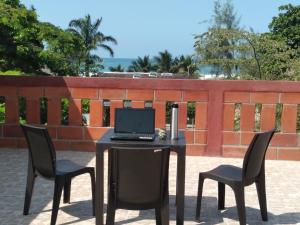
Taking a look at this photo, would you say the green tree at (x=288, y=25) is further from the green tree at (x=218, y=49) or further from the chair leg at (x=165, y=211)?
the chair leg at (x=165, y=211)

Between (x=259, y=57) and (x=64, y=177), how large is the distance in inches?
506

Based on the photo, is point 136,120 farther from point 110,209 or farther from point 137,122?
point 110,209

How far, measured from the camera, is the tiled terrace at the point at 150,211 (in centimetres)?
457

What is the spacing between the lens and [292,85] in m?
7.37

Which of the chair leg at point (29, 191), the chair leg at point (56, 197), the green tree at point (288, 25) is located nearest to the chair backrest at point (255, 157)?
the chair leg at point (56, 197)

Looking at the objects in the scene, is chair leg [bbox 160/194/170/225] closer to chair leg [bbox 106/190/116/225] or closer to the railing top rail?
chair leg [bbox 106/190/116/225]

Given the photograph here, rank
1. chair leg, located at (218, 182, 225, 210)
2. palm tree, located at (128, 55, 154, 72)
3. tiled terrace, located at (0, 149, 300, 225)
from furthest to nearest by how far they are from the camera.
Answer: palm tree, located at (128, 55, 154, 72), chair leg, located at (218, 182, 225, 210), tiled terrace, located at (0, 149, 300, 225)

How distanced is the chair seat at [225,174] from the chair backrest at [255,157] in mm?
96

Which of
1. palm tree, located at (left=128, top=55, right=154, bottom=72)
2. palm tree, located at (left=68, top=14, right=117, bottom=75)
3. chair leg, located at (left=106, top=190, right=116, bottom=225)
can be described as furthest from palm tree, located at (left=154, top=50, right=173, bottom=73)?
chair leg, located at (left=106, top=190, right=116, bottom=225)

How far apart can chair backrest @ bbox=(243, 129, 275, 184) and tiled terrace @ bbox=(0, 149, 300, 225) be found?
509 mm

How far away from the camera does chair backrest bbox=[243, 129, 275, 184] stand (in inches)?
165

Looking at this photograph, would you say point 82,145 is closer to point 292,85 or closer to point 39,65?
point 292,85

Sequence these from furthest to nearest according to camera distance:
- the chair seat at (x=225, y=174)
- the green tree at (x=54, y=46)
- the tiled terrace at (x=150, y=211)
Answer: the green tree at (x=54, y=46) → the tiled terrace at (x=150, y=211) → the chair seat at (x=225, y=174)

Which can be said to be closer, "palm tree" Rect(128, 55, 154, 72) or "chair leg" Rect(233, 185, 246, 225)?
"chair leg" Rect(233, 185, 246, 225)
